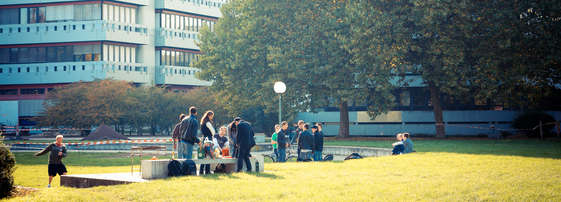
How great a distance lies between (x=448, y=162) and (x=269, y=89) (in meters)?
17.4

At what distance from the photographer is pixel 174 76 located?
58281mm

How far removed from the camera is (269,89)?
31.1 meters

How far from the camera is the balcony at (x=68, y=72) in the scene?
171ft

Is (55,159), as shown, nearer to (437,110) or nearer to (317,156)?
(317,156)

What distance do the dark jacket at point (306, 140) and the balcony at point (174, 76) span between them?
137ft

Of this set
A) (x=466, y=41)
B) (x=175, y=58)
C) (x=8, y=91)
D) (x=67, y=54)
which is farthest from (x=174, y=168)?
(x=8, y=91)

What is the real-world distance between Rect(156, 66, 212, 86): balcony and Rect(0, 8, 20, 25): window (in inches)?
619

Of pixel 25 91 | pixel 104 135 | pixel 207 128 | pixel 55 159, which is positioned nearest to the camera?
pixel 55 159

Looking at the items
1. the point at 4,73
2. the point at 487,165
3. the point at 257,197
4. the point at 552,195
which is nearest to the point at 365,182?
the point at 257,197

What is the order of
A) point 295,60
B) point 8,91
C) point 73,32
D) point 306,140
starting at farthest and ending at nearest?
point 8,91 < point 73,32 < point 295,60 < point 306,140

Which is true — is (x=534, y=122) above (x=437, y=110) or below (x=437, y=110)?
below

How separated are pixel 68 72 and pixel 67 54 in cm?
229

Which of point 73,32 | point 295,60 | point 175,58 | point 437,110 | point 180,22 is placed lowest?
point 437,110

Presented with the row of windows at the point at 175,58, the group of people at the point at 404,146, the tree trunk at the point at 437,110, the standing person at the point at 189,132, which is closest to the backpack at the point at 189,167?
the standing person at the point at 189,132
